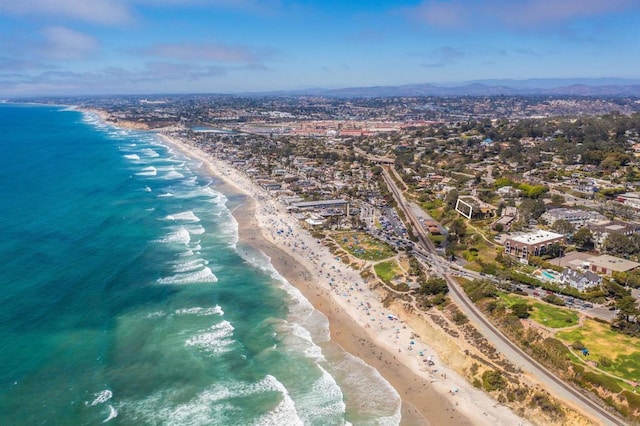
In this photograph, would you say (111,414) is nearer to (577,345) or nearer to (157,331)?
(157,331)

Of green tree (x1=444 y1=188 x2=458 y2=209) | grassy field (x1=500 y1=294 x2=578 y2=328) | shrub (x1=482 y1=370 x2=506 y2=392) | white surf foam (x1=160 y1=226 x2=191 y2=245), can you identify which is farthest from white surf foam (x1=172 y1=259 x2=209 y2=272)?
green tree (x1=444 y1=188 x2=458 y2=209)

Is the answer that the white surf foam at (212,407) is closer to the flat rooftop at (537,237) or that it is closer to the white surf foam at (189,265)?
the white surf foam at (189,265)

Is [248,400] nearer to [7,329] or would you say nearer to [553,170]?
[7,329]

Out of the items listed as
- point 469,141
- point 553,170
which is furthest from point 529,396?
point 469,141

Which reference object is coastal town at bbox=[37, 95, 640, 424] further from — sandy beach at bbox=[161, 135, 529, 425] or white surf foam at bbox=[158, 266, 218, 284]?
white surf foam at bbox=[158, 266, 218, 284]

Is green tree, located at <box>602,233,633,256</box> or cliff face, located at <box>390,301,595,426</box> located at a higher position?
green tree, located at <box>602,233,633,256</box>

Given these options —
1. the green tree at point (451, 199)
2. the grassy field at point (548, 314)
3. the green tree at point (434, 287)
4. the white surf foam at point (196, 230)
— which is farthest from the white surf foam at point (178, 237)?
the green tree at point (451, 199)
